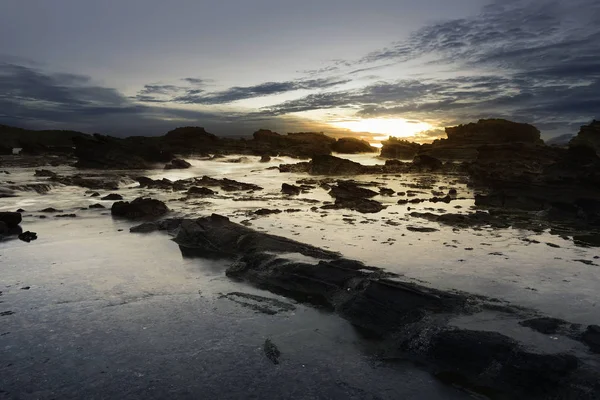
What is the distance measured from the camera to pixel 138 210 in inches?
784

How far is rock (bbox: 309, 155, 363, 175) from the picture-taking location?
4925 cm

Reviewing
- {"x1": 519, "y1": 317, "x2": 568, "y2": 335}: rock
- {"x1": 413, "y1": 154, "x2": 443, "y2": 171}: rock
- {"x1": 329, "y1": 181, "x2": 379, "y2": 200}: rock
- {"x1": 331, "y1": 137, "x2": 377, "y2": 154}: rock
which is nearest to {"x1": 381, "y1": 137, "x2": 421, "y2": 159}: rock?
{"x1": 331, "y1": 137, "x2": 377, "y2": 154}: rock

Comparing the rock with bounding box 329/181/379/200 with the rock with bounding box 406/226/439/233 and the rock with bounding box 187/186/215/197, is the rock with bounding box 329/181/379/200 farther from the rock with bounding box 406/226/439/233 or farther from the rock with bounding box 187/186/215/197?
the rock with bounding box 406/226/439/233

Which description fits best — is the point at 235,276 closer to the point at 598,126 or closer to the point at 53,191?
the point at 53,191

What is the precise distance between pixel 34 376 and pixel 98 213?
15.8 metres

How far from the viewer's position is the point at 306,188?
3278 centimetres

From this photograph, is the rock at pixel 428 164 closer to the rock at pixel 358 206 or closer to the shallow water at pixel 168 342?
the rock at pixel 358 206

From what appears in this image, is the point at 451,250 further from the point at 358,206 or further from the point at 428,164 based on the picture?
the point at 428,164

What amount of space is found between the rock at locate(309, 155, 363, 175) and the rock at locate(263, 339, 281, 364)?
4186cm

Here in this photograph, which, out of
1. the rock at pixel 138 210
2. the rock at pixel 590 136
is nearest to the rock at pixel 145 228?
the rock at pixel 138 210

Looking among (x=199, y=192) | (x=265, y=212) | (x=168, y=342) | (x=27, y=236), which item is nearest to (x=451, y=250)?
(x=168, y=342)

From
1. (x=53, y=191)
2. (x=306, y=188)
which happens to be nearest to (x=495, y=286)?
(x=306, y=188)

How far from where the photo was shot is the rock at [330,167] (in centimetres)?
4925

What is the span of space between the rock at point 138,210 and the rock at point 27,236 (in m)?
4.47
